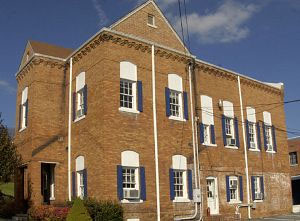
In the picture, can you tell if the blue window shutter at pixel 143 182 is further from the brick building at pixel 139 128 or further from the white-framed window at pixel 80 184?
the white-framed window at pixel 80 184

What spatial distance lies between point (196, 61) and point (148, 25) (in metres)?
3.80

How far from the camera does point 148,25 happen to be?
2481 centimetres

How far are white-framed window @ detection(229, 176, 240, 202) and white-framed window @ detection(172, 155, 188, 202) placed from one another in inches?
170

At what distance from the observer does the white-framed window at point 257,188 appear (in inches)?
1098

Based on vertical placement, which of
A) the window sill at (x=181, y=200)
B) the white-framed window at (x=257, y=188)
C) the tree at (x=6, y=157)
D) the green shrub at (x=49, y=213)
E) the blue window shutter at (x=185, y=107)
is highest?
the blue window shutter at (x=185, y=107)

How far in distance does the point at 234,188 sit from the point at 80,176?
9.97 m

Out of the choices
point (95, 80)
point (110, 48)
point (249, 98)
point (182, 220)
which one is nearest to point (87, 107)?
point (95, 80)

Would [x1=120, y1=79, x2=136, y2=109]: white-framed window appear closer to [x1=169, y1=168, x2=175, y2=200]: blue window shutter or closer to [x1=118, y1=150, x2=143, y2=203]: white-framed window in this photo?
[x1=118, y1=150, x2=143, y2=203]: white-framed window

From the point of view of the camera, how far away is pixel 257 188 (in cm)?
2847

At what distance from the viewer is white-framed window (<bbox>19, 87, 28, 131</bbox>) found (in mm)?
25712

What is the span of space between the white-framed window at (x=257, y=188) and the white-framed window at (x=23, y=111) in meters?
15.3

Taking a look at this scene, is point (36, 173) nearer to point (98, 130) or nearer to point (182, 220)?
point (98, 130)

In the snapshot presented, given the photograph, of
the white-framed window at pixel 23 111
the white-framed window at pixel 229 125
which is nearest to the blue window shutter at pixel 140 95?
the white-framed window at pixel 229 125

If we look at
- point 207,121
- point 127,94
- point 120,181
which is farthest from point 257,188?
point 127,94
